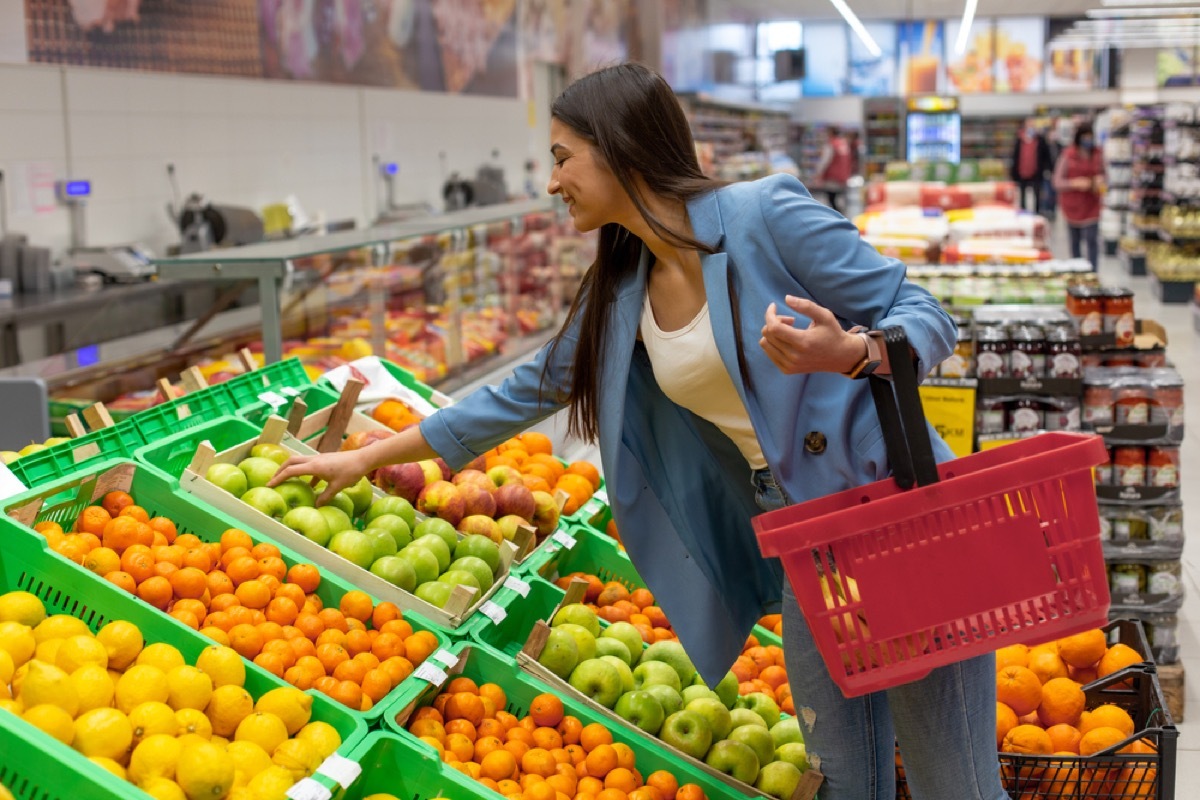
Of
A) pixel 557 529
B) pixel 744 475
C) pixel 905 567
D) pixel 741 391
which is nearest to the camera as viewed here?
pixel 905 567

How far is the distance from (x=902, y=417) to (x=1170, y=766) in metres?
1.13

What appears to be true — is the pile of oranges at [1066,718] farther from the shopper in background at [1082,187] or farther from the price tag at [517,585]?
the shopper in background at [1082,187]

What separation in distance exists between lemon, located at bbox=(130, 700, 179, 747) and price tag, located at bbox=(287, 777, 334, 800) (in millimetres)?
218

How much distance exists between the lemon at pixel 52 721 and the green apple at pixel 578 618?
1153 mm

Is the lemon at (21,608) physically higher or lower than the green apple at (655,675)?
higher

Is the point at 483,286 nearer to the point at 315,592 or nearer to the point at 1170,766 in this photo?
the point at 315,592

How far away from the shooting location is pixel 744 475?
7.02ft

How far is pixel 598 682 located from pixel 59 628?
3.42ft

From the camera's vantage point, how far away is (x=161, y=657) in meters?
2.00

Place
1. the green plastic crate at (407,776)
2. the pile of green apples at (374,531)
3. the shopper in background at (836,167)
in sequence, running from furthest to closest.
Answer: the shopper in background at (836,167) < the pile of green apples at (374,531) < the green plastic crate at (407,776)

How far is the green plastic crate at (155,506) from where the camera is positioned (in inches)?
94.2

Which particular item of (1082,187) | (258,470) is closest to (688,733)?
(258,470)

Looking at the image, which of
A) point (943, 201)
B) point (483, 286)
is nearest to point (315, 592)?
point (483, 286)

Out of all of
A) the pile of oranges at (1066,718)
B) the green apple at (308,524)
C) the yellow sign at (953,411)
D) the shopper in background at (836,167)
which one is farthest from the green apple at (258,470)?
the shopper in background at (836,167)
